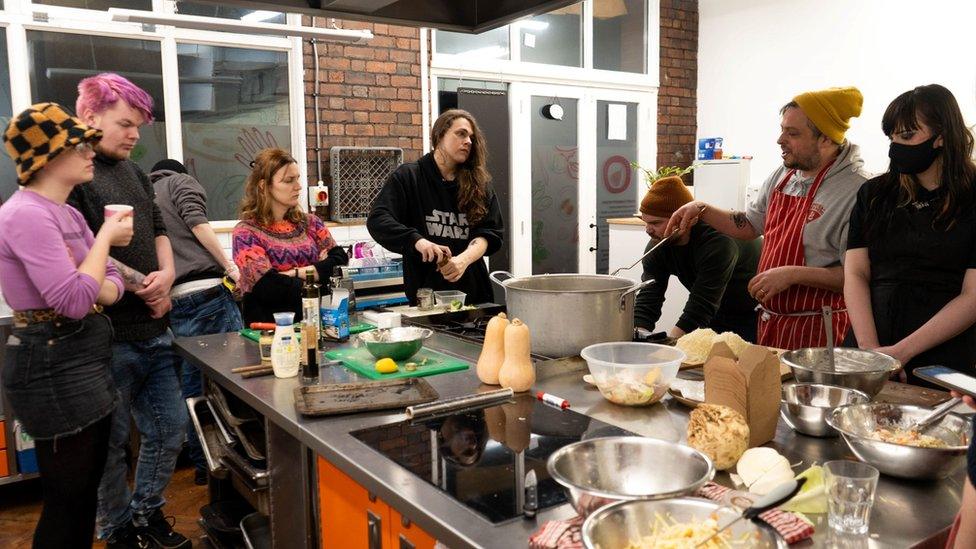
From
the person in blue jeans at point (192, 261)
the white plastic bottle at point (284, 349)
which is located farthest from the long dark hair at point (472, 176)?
the white plastic bottle at point (284, 349)

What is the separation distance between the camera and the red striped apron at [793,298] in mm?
2502

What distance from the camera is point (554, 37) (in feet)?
21.7

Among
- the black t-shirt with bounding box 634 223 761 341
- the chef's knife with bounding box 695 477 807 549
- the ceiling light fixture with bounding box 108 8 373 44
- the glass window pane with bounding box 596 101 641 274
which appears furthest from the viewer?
the glass window pane with bounding box 596 101 641 274

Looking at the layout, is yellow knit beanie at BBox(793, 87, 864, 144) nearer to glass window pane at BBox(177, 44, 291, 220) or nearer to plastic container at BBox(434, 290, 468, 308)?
plastic container at BBox(434, 290, 468, 308)

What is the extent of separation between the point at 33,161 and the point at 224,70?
3163 millimetres

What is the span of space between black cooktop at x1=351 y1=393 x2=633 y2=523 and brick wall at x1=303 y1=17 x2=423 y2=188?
A: 380 centimetres

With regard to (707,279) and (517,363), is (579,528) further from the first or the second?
(707,279)

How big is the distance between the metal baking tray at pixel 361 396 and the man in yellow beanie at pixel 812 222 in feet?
4.17

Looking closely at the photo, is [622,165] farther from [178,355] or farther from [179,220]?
[178,355]

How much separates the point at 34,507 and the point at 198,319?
1203 millimetres

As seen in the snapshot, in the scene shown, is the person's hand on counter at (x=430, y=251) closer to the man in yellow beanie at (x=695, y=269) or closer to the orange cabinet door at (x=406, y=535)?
the man in yellow beanie at (x=695, y=269)

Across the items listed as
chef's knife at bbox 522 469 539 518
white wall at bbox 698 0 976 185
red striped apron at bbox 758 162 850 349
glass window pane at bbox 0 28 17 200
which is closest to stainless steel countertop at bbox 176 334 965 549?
chef's knife at bbox 522 469 539 518

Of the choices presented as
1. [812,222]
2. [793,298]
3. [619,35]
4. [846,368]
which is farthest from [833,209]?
[619,35]

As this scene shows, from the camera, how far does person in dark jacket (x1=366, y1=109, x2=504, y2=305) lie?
3.35 meters
